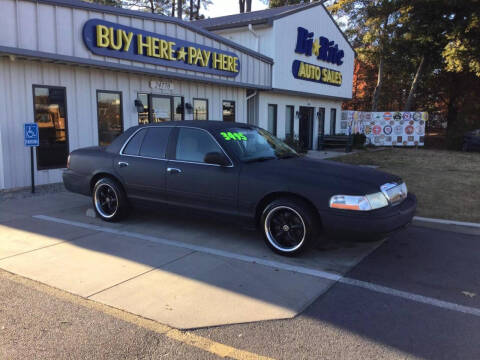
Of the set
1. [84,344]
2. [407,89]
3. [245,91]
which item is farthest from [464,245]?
[407,89]

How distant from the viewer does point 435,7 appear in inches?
966

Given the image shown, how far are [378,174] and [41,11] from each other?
7647mm

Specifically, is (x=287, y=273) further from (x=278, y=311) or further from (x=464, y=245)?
(x=464, y=245)

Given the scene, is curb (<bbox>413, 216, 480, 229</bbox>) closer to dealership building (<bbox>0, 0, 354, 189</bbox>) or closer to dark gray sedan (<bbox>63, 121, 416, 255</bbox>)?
dark gray sedan (<bbox>63, 121, 416, 255</bbox>)

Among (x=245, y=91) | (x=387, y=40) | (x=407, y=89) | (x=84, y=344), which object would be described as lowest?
(x=84, y=344)

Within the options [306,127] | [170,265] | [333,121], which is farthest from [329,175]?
[333,121]

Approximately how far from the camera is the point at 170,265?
4586 mm

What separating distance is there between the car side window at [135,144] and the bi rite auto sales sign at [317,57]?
1244cm

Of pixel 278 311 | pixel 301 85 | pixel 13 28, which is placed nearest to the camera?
pixel 278 311

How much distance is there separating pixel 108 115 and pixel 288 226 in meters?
7.44

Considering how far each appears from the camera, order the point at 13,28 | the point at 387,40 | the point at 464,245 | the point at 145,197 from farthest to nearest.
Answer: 1. the point at 387,40
2. the point at 13,28
3. the point at 145,197
4. the point at 464,245

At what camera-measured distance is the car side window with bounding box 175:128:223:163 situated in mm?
5406

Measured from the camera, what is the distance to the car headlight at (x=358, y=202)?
4371mm

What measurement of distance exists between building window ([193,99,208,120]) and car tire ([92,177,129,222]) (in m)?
7.15
